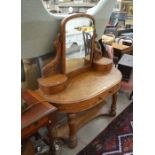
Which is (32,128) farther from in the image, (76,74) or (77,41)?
(77,41)

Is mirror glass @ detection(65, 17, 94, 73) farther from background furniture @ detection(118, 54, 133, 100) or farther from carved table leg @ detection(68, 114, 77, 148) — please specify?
background furniture @ detection(118, 54, 133, 100)

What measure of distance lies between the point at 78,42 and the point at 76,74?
0.29 m

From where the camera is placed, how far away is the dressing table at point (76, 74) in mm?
1297

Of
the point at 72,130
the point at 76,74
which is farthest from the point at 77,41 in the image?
the point at 72,130

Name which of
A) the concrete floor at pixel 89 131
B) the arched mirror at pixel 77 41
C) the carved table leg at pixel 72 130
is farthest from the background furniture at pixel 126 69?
the carved table leg at pixel 72 130

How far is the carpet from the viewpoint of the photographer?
1.56m

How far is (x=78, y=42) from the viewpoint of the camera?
150 cm

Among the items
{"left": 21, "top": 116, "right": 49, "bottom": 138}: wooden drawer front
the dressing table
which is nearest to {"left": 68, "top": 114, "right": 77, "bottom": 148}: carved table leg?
the dressing table

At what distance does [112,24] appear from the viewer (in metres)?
3.23

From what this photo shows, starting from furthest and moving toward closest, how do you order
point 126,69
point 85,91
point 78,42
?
point 126,69 < point 78,42 < point 85,91
